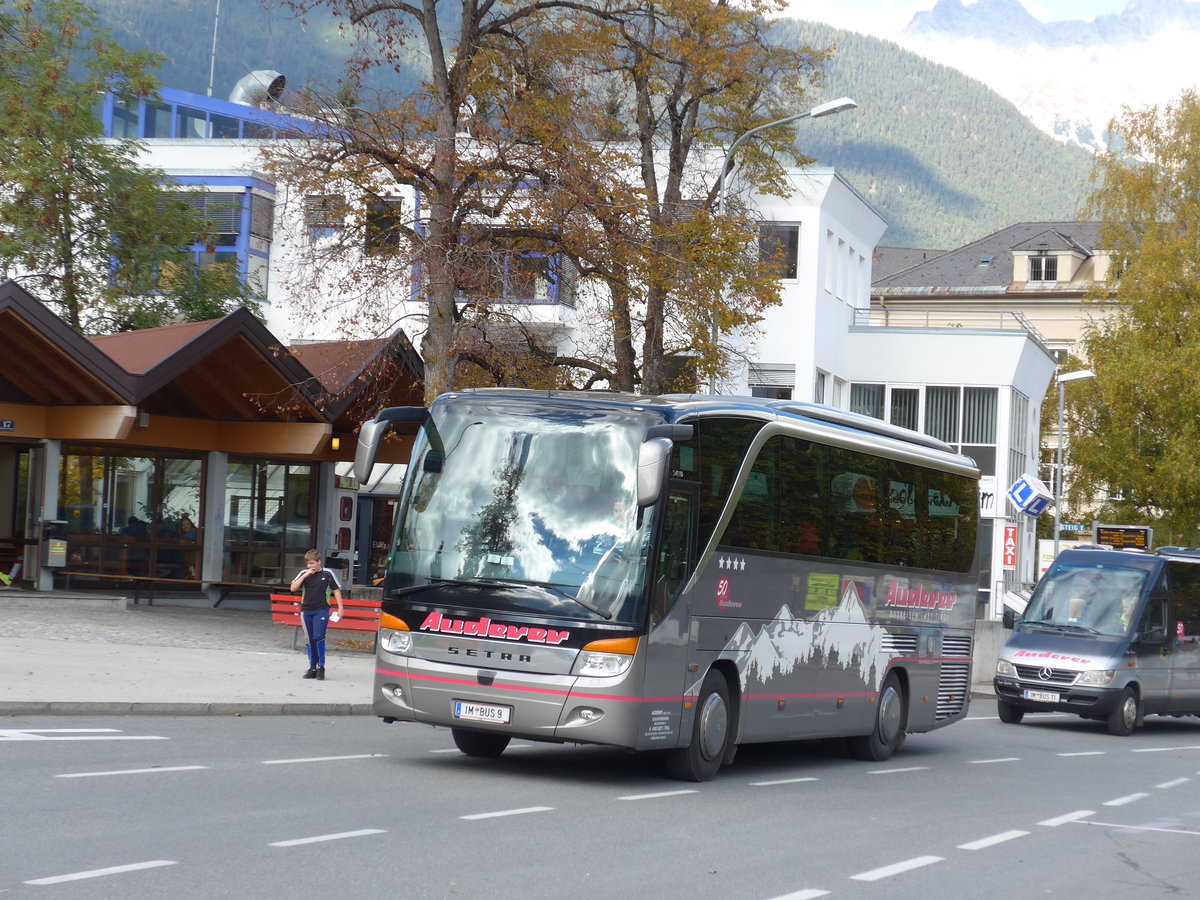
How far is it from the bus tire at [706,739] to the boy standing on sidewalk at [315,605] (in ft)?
24.5

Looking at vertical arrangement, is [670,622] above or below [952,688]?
above

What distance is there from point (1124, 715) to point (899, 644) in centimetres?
836

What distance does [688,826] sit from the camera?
11.2 m

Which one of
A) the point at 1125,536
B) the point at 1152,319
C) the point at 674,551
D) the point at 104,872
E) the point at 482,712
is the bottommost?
the point at 104,872

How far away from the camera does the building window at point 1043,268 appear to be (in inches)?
3787

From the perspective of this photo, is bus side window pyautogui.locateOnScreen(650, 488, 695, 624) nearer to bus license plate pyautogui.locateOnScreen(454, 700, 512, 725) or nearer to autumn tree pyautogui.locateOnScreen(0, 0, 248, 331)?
bus license plate pyautogui.locateOnScreen(454, 700, 512, 725)

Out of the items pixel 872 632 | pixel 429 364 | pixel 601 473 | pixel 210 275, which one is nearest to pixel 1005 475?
pixel 210 275

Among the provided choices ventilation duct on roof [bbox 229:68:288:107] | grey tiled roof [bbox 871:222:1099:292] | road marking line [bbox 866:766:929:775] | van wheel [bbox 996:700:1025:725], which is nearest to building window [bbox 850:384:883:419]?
ventilation duct on roof [bbox 229:68:288:107]

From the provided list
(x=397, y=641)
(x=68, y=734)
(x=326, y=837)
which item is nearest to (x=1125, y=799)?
(x=397, y=641)

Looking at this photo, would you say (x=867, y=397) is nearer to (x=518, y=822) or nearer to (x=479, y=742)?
(x=479, y=742)

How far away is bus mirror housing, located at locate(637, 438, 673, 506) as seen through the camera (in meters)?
12.1

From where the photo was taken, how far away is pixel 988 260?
98.1 m

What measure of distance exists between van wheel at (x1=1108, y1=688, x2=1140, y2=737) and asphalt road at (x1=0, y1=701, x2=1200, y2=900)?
24.5ft

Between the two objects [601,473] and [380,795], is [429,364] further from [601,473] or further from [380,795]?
[380,795]
